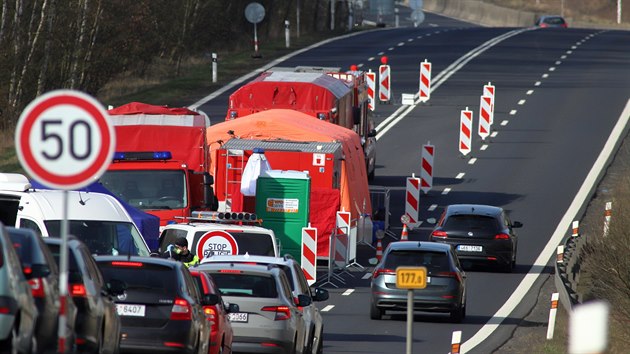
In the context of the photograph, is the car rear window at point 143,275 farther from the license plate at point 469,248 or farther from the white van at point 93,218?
the license plate at point 469,248

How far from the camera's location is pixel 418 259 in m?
28.4

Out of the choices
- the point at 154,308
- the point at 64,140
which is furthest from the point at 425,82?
the point at 64,140

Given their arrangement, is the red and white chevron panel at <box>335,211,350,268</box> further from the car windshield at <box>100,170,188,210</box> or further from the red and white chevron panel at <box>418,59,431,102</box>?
the red and white chevron panel at <box>418,59,431,102</box>

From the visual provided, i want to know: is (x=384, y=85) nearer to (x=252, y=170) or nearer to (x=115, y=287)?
(x=252, y=170)

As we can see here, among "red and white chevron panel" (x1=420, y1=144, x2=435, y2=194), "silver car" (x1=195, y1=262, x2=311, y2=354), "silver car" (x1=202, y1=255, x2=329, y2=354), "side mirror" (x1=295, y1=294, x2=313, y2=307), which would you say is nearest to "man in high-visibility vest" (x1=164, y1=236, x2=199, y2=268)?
"silver car" (x1=202, y1=255, x2=329, y2=354)

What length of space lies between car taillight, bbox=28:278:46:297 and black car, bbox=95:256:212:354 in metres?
3.50

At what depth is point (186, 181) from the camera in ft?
98.8

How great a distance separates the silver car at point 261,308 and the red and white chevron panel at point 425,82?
37.8 m

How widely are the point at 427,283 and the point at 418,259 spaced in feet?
1.49

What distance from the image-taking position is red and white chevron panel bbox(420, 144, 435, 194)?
4366 centimetres

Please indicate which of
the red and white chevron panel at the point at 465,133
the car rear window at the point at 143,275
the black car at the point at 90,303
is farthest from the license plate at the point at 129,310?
the red and white chevron panel at the point at 465,133

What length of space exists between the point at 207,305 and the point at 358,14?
74946 millimetres

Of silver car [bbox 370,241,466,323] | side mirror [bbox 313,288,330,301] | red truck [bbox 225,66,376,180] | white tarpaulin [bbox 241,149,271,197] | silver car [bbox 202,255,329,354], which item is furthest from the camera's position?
red truck [bbox 225,66,376,180]

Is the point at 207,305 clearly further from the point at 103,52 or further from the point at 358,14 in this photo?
the point at 358,14
